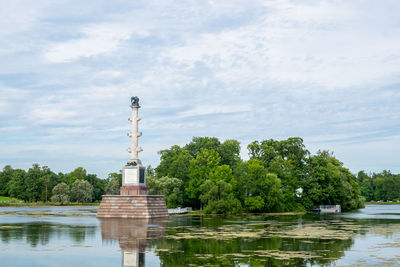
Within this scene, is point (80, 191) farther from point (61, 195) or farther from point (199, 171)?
point (199, 171)

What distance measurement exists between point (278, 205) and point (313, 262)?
2536 inches

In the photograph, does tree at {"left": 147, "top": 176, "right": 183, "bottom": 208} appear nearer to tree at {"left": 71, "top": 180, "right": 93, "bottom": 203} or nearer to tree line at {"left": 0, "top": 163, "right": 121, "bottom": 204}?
tree line at {"left": 0, "top": 163, "right": 121, "bottom": 204}

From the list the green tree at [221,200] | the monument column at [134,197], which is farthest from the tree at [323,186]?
the monument column at [134,197]

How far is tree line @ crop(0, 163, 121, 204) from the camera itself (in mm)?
139250

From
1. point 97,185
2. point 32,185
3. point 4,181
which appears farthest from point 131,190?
point 4,181

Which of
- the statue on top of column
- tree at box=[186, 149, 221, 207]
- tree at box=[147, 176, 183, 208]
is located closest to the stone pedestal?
the statue on top of column

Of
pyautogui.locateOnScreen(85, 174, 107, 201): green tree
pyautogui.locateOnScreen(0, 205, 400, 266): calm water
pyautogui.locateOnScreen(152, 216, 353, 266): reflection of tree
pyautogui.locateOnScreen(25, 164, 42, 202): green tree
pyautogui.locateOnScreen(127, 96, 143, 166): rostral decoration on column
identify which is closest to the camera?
pyautogui.locateOnScreen(0, 205, 400, 266): calm water

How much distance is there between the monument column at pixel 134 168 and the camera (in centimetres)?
5978

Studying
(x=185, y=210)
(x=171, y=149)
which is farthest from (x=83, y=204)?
(x=185, y=210)

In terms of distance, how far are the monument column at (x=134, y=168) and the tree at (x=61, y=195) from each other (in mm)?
82426

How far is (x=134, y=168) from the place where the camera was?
199ft

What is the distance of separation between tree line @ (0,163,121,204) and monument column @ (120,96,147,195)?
250ft

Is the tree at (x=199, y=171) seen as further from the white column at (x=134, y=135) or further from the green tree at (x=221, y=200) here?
the white column at (x=134, y=135)

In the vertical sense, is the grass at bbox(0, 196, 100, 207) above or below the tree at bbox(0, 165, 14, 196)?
below
